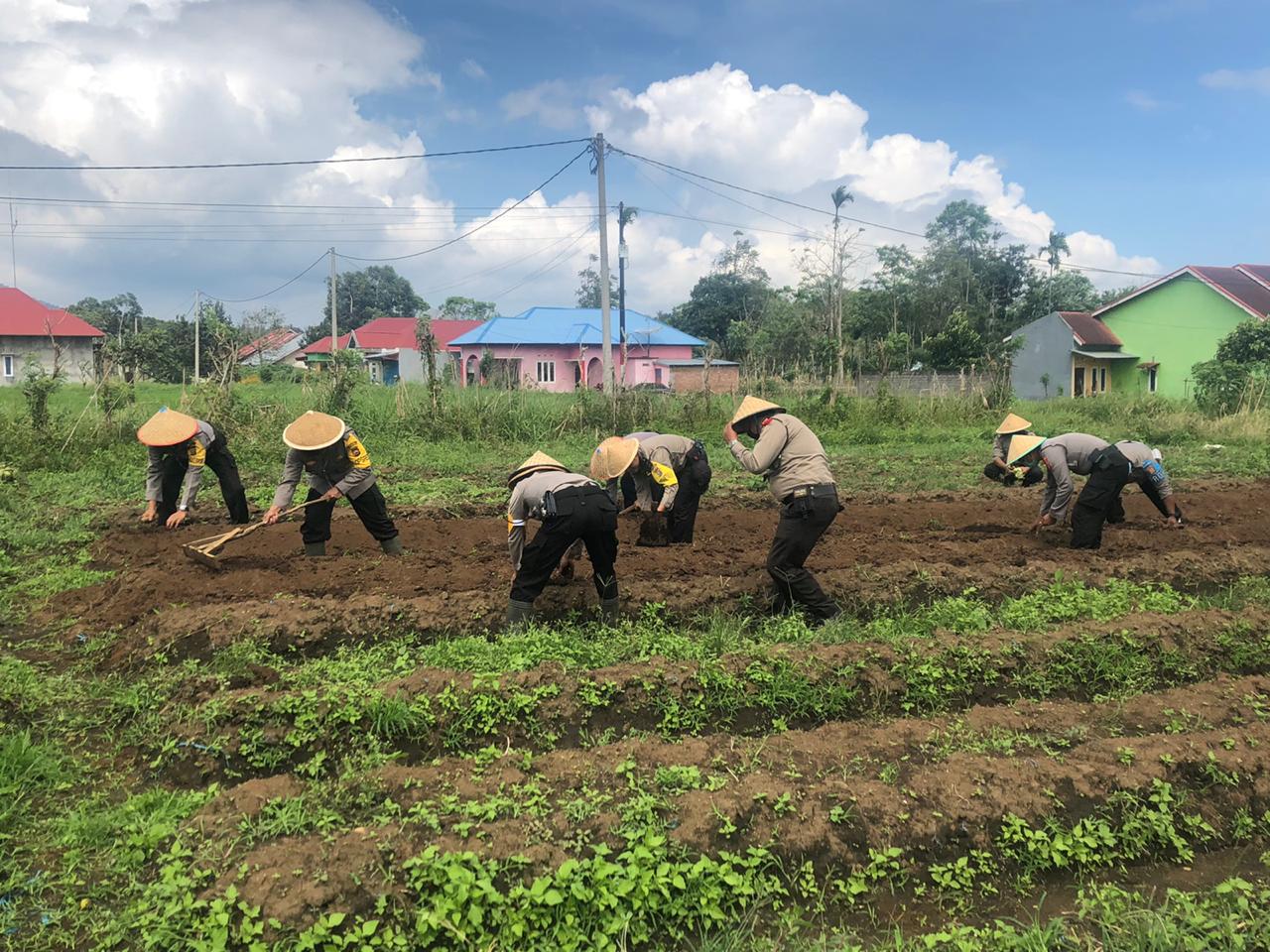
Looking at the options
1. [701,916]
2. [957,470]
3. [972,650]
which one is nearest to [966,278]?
[957,470]

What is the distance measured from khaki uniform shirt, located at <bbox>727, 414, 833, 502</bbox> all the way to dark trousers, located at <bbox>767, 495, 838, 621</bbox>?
15 centimetres

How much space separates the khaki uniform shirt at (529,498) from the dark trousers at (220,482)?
417 centimetres

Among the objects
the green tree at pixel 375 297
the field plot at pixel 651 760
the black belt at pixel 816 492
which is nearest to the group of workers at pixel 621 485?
the black belt at pixel 816 492

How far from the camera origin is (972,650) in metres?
5.07

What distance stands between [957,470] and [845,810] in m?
10.5

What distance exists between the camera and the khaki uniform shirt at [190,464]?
772 centimetres

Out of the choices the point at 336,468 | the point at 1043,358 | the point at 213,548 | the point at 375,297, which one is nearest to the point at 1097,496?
the point at 336,468

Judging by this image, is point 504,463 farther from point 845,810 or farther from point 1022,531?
point 845,810

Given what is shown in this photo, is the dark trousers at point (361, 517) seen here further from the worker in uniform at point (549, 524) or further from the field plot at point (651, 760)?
the worker in uniform at point (549, 524)

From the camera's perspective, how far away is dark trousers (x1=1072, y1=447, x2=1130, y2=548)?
7.60 metres

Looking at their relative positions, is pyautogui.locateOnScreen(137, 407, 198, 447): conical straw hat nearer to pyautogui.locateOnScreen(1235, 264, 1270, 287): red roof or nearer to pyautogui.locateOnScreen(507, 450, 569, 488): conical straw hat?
pyautogui.locateOnScreen(507, 450, 569, 488): conical straw hat

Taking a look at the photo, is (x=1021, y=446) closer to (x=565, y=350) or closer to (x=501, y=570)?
(x=501, y=570)

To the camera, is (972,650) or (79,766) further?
(972,650)

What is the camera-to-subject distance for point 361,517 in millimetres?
7199
